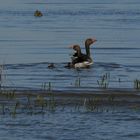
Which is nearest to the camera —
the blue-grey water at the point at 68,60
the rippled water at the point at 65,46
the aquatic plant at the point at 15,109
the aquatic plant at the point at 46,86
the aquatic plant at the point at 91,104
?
the blue-grey water at the point at 68,60

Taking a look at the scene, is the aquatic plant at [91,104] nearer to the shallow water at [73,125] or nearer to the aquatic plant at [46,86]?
the shallow water at [73,125]

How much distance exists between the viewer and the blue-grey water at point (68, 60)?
14133 millimetres

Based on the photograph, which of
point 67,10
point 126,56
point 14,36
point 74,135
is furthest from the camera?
point 67,10

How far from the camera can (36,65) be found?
2381 centimetres

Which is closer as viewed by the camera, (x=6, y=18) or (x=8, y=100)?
(x=8, y=100)

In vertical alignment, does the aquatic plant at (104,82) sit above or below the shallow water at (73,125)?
above

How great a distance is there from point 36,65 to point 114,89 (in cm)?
529

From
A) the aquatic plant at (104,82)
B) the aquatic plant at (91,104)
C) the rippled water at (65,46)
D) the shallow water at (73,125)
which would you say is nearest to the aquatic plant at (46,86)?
the rippled water at (65,46)

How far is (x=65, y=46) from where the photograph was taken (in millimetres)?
30375

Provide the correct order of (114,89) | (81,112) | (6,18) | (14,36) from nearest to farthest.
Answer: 1. (81,112)
2. (114,89)
3. (14,36)
4. (6,18)

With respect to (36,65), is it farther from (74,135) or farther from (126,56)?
(74,135)

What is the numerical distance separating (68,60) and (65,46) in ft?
Answer: 13.9

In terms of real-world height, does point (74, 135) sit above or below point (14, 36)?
below

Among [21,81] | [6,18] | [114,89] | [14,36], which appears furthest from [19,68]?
[6,18]
